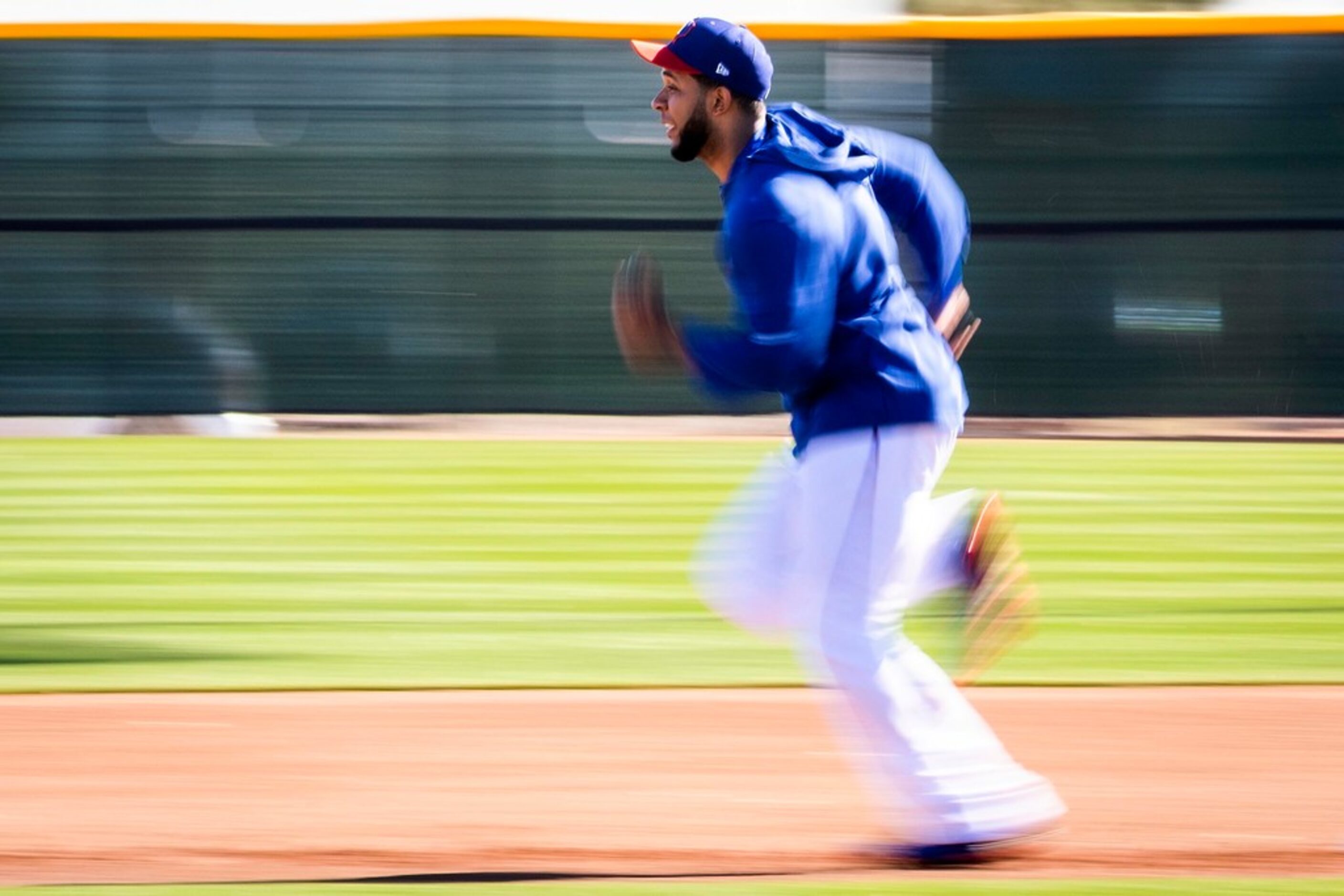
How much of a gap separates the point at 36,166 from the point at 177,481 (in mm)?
4175

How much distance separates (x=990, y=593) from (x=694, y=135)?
43.3 inches

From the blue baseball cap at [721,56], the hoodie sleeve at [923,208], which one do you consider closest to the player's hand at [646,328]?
the blue baseball cap at [721,56]

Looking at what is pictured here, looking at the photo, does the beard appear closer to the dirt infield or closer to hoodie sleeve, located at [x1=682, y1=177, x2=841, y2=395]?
hoodie sleeve, located at [x1=682, y1=177, x2=841, y2=395]

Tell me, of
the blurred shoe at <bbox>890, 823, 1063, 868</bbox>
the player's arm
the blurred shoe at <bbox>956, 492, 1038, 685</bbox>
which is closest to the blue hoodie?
the player's arm

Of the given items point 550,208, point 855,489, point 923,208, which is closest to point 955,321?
point 923,208

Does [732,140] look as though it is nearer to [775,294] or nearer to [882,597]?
[775,294]

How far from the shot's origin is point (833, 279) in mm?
3826

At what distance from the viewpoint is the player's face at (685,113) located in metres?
3.99

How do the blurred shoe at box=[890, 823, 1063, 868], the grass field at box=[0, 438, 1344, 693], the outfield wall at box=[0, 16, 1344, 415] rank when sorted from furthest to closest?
A: the outfield wall at box=[0, 16, 1344, 415], the grass field at box=[0, 438, 1344, 693], the blurred shoe at box=[890, 823, 1063, 868]

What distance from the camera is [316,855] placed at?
435 centimetres

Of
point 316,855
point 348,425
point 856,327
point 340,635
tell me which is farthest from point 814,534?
point 348,425

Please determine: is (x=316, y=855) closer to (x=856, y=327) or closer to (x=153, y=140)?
(x=856, y=327)

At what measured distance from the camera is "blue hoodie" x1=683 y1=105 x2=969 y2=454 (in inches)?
148

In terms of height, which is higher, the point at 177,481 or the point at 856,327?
the point at 177,481
